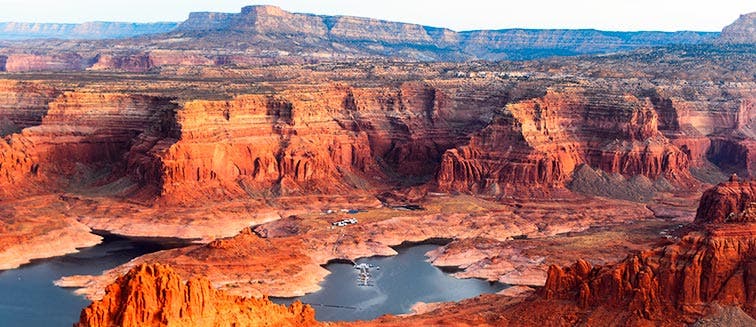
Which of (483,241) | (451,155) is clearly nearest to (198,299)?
(483,241)

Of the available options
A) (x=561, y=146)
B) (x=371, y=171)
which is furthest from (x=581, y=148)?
(x=371, y=171)

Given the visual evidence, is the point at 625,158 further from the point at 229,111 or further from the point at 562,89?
the point at 229,111

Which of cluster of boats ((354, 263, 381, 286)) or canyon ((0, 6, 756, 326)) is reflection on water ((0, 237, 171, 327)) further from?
cluster of boats ((354, 263, 381, 286))

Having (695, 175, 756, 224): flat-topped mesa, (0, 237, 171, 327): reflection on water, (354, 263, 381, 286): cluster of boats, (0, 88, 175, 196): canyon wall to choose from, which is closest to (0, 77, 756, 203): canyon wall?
(0, 88, 175, 196): canyon wall

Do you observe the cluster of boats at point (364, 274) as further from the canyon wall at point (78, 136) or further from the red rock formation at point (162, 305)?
the canyon wall at point (78, 136)

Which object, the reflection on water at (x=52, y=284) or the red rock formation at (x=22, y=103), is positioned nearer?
the reflection on water at (x=52, y=284)

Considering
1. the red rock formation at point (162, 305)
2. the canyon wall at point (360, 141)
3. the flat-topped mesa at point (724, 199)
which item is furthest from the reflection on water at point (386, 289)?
the canyon wall at point (360, 141)
